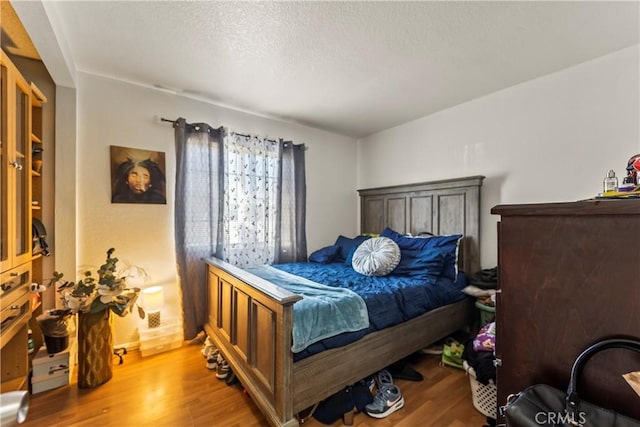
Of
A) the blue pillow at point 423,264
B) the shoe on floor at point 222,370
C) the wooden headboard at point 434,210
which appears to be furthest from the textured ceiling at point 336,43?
the shoe on floor at point 222,370

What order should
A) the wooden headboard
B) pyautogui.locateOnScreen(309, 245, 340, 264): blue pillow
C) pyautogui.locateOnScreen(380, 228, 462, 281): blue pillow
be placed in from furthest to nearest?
1. pyautogui.locateOnScreen(309, 245, 340, 264): blue pillow
2. the wooden headboard
3. pyautogui.locateOnScreen(380, 228, 462, 281): blue pillow

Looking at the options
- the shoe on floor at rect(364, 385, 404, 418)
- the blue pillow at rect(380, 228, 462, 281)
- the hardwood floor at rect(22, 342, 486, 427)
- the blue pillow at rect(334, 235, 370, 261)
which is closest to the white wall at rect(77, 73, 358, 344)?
the hardwood floor at rect(22, 342, 486, 427)

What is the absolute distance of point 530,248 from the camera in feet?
2.73

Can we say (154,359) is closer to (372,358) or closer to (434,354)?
(372,358)

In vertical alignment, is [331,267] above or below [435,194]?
below

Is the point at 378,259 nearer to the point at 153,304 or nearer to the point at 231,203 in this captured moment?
the point at 231,203

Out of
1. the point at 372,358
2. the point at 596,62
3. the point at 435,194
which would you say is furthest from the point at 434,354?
the point at 596,62

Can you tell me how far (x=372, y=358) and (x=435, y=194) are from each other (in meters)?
1.82

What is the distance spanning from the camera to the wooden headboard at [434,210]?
2588mm

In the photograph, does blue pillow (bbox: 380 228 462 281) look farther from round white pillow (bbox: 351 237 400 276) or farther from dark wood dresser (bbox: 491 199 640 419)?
dark wood dresser (bbox: 491 199 640 419)

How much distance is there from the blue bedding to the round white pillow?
0.19 ft

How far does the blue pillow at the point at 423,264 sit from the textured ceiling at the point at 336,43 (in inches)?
58.5

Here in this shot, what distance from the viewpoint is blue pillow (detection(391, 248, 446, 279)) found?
2363 mm

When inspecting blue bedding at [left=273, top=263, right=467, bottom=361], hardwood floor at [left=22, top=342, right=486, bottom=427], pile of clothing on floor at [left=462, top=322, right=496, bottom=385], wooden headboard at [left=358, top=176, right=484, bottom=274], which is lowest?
hardwood floor at [left=22, top=342, right=486, bottom=427]
